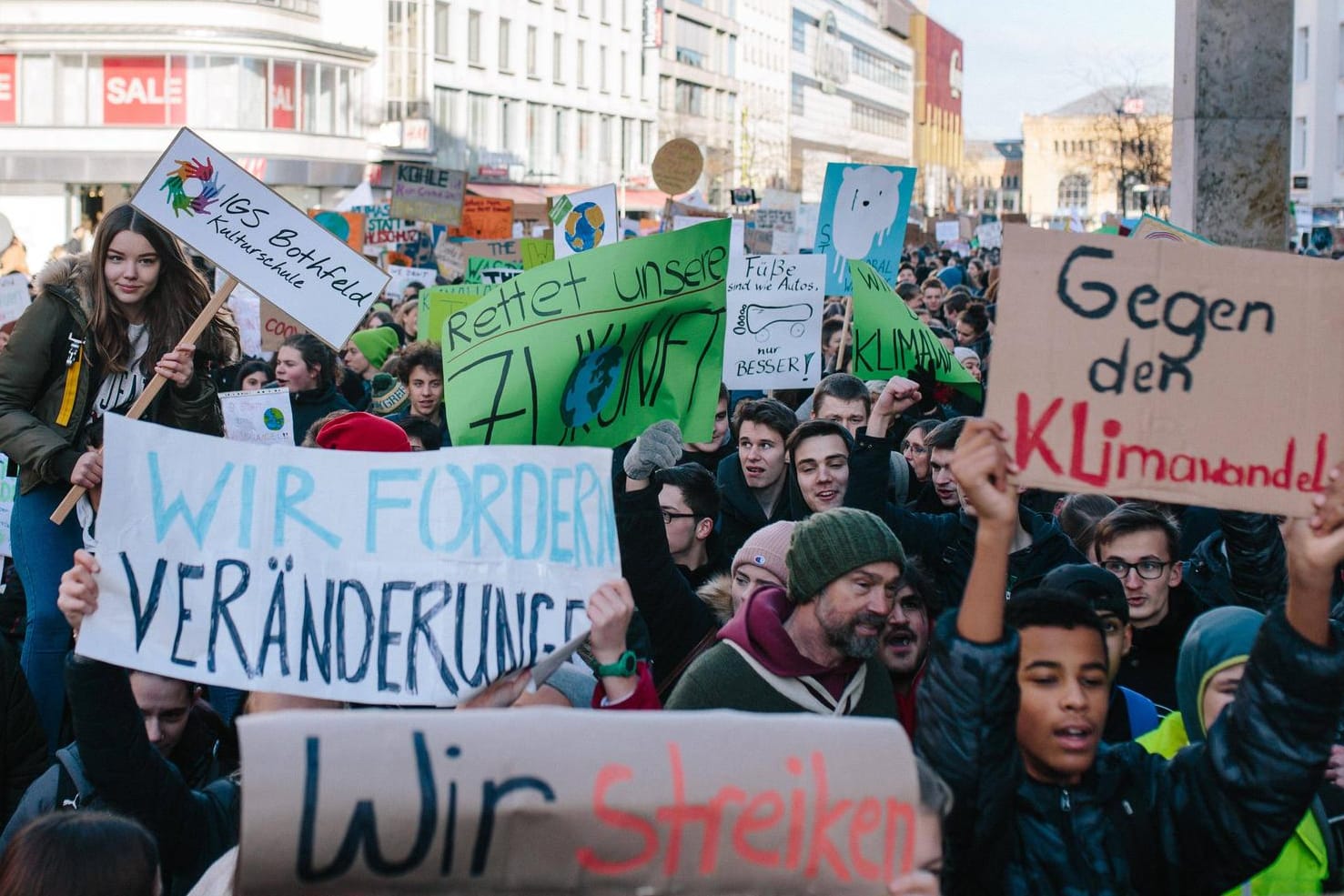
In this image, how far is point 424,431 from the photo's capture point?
7238 millimetres

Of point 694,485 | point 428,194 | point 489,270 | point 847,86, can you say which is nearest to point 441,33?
point 428,194

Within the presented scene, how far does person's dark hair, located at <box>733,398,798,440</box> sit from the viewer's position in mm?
6562

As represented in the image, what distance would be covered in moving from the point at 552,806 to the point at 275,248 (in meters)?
3.79

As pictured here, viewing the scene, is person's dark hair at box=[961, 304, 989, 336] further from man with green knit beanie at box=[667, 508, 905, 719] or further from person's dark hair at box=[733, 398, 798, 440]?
man with green knit beanie at box=[667, 508, 905, 719]

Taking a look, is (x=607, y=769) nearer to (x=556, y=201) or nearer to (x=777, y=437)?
(x=777, y=437)

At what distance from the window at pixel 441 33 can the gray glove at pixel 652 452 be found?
4903 centimetres

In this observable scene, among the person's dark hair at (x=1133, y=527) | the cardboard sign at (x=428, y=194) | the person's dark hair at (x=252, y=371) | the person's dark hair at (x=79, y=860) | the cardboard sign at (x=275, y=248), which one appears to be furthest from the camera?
the cardboard sign at (x=428, y=194)

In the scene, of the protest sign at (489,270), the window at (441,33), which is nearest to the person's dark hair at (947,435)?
the protest sign at (489,270)

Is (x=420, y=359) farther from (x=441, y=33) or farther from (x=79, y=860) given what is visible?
(x=441, y=33)

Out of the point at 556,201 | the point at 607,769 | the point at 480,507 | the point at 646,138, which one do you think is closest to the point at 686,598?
the point at 480,507

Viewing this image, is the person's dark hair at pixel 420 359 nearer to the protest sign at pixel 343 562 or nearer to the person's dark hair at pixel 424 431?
the person's dark hair at pixel 424 431

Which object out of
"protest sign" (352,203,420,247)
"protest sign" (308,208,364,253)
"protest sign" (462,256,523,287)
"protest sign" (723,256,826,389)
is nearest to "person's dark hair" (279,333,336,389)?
"protest sign" (723,256,826,389)

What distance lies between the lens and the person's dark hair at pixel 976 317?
12.1 meters

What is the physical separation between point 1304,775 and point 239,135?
Answer: 44185mm
